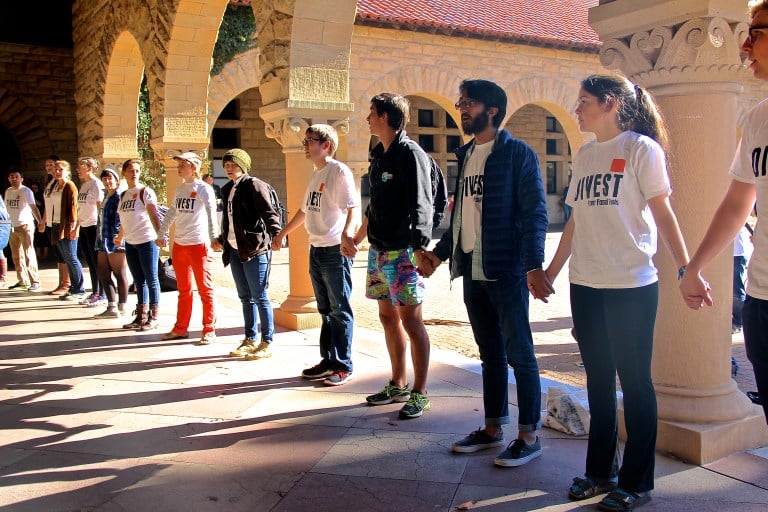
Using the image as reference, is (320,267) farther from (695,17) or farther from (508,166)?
(695,17)

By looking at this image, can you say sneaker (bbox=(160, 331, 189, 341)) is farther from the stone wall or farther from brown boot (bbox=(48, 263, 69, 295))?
the stone wall

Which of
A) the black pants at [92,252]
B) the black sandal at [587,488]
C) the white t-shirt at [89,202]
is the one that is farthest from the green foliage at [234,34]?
the black sandal at [587,488]

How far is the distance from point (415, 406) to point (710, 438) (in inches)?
59.7

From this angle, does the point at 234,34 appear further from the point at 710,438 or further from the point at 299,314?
the point at 710,438

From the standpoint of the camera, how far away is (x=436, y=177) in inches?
169

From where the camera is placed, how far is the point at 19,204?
1040cm

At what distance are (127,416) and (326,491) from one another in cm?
173

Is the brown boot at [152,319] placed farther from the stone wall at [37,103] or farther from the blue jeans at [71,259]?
the stone wall at [37,103]

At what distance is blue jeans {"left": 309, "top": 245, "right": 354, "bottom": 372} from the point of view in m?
4.87

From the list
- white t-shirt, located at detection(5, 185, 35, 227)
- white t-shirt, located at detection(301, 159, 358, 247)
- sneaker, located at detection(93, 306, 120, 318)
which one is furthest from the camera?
white t-shirt, located at detection(5, 185, 35, 227)

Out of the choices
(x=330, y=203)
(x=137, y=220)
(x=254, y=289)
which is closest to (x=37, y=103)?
(x=137, y=220)

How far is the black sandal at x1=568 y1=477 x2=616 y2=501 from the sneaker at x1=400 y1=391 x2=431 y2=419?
1225 millimetres

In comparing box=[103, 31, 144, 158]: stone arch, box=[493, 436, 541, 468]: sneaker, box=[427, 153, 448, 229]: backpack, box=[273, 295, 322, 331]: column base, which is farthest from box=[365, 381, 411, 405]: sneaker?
box=[103, 31, 144, 158]: stone arch

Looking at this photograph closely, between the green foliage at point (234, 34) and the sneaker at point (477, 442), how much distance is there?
13.6 m
